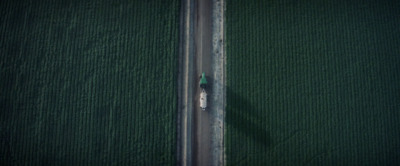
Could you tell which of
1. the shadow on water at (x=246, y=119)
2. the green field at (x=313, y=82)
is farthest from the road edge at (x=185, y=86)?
the shadow on water at (x=246, y=119)

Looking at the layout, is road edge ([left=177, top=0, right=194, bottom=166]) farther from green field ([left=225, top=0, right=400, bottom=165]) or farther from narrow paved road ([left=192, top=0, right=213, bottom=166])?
green field ([left=225, top=0, right=400, bottom=165])

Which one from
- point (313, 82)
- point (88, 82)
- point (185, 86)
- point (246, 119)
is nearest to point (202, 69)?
point (185, 86)

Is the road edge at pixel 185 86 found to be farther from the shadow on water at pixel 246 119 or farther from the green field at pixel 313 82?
the shadow on water at pixel 246 119

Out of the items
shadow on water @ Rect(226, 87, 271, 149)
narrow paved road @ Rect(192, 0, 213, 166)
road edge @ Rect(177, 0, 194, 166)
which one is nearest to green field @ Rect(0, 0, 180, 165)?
road edge @ Rect(177, 0, 194, 166)

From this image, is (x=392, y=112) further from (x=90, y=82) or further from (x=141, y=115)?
(x=90, y=82)

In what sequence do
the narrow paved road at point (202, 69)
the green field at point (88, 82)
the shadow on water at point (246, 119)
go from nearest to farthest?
1. the green field at point (88, 82)
2. the shadow on water at point (246, 119)
3. the narrow paved road at point (202, 69)

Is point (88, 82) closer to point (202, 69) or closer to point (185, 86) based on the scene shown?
point (185, 86)
